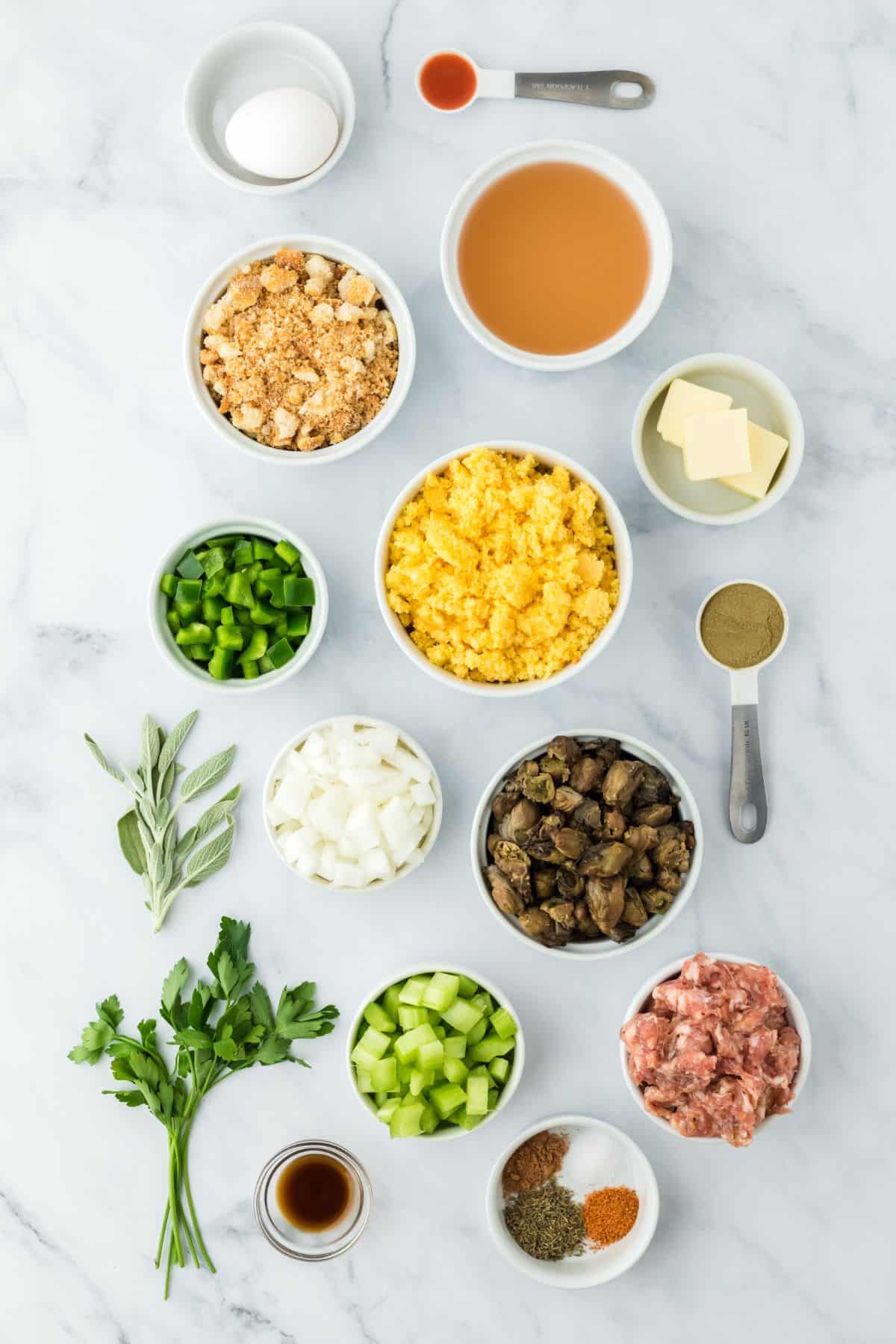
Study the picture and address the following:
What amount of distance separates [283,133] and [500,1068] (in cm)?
187

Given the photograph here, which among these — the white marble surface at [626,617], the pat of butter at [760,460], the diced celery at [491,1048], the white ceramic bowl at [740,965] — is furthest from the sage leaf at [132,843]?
the pat of butter at [760,460]

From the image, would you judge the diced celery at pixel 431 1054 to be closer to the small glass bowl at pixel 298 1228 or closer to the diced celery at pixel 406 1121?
the diced celery at pixel 406 1121

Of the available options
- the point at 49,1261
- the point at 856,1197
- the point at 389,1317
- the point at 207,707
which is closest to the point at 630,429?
the point at 207,707

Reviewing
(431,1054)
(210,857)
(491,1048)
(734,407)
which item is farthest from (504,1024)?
(734,407)

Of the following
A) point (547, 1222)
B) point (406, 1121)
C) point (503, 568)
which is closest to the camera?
point (503, 568)

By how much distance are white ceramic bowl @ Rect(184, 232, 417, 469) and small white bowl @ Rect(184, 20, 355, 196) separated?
141mm

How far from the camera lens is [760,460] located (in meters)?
1.92

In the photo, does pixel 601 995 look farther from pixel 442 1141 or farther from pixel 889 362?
pixel 889 362

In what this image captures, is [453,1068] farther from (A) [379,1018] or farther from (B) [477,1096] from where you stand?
(A) [379,1018]

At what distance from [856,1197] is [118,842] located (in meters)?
1.73

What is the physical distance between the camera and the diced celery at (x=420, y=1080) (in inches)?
74.8

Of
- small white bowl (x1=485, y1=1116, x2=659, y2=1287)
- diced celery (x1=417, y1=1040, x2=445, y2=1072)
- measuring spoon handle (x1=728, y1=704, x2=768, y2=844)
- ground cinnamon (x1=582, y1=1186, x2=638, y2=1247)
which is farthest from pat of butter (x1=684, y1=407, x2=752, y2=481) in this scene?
ground cinnamon (x1=582, y1=1186, x2=638, y2=1247)

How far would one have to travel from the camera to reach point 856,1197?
2.07 m

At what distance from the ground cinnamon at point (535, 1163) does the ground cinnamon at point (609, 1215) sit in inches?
4.0
